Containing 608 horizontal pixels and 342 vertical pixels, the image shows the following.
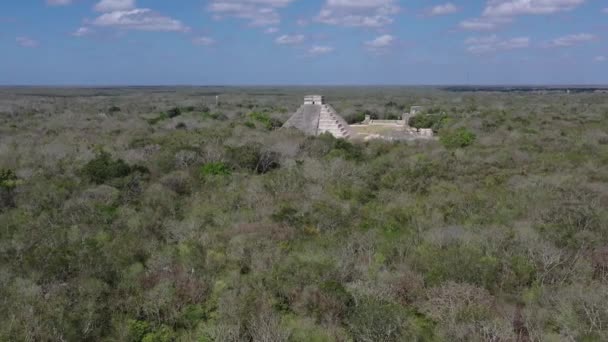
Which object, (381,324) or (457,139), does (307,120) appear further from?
(381,324)

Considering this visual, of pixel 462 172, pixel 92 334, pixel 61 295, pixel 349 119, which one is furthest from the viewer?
pixel 349 119

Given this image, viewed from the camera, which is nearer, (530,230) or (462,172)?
(530,230)

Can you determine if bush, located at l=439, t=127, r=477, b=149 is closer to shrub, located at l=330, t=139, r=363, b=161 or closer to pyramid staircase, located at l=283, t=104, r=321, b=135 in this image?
shrub, located at l=330, t=139, r=363, b=161

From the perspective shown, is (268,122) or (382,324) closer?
(382,324)

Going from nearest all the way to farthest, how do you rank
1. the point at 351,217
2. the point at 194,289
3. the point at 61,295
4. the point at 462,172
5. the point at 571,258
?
the point at 61,295 → the point at 194,289 → the point at 571,258 → the point at 351,217 → the point at 462,172

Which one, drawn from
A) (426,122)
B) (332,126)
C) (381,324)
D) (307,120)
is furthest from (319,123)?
(381,324)

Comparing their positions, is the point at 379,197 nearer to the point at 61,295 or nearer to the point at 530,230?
the point at 530,230

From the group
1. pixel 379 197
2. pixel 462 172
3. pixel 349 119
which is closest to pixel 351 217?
pixel 379 197
